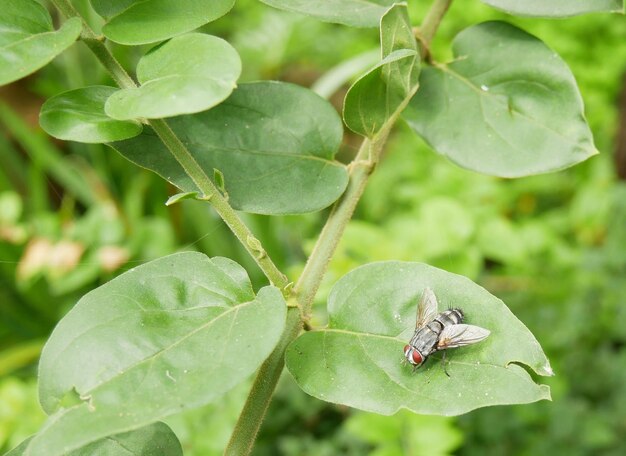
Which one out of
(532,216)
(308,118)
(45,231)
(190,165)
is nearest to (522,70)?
(308,118)

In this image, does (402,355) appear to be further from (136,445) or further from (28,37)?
(28,37)

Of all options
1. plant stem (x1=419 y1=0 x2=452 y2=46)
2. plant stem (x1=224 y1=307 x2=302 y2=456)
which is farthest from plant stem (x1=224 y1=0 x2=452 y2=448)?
plant stem (x1=419 y1=0 x2=452 y2=46)

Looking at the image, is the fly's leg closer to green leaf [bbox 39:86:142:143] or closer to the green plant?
the green plant

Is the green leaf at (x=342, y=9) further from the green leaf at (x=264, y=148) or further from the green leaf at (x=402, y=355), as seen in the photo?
the green leaf at (x=402, y=355)

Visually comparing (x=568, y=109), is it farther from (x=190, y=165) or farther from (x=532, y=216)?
(x=532, y=216)

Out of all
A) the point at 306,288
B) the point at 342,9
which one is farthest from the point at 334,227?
the point at 342,9

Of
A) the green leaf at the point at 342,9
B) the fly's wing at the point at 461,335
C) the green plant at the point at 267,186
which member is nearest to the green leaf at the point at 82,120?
the green plant at the point at 267,186
